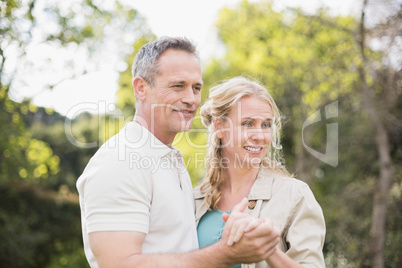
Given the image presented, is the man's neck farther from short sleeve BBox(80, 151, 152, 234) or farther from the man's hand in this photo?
the man's hand

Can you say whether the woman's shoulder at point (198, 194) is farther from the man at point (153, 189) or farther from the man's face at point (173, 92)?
the man's face at point (173, 92)

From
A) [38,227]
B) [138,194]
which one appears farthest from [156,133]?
[38,227]

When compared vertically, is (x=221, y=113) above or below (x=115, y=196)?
above

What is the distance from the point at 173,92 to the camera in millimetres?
2699

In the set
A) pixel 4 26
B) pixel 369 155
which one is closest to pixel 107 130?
pixel 4 26

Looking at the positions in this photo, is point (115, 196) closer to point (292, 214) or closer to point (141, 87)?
point (141, 87)

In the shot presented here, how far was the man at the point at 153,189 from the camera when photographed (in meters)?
1.99

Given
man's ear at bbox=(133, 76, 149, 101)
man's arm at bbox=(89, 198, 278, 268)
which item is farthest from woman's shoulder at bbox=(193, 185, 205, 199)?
man's arm at bbox=(89, 198, 278, 268)

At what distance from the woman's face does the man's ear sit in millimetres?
764

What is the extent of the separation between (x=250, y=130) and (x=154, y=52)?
2.96 feet

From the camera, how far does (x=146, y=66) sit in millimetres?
2695

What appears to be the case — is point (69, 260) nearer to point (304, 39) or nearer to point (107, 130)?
point (107, 130)

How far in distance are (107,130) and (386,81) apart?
426 inches

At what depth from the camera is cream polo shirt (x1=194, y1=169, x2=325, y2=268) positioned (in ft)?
8.22
